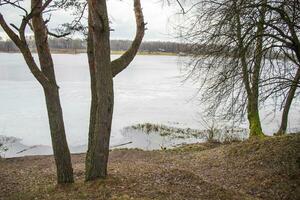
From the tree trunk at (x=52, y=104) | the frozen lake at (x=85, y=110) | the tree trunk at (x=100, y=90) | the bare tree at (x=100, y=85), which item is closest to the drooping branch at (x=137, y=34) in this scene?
the bare tree at (x=100, y=85)

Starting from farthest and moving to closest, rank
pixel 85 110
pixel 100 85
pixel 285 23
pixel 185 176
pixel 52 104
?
pixel 85 110 < pixel 285 23 < pixel 185 176 < pixel 52 104 < pixel 100 85

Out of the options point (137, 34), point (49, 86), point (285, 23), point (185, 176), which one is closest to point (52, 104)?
point (49, 86)

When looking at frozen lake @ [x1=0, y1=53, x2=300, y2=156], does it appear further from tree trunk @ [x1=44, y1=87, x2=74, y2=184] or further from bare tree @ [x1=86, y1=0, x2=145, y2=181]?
tree trunk @ [x1=44, y1=87, x2=74, y2=184]

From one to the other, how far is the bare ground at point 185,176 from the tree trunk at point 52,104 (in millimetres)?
401

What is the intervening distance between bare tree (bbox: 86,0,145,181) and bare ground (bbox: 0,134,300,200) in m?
0.44

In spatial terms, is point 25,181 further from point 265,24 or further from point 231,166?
point 265,24

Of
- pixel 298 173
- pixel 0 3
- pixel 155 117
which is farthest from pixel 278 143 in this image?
pixel 155 117

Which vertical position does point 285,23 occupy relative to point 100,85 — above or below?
above

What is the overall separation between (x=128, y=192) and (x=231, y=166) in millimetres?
4499

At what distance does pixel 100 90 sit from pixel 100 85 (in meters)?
0.09

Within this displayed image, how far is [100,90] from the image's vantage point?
6.74 metres

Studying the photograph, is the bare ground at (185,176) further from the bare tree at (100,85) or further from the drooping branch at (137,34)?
the drooping branch at (137,34)

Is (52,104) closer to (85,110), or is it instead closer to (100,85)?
(100,85)

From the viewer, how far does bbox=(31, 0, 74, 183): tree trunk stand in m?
7.06
